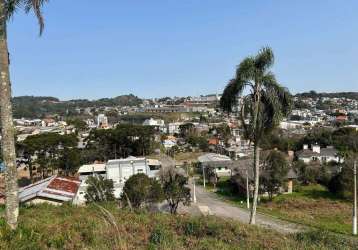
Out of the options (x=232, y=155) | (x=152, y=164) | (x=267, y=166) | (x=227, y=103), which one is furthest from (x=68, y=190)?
(x=232, y=155)

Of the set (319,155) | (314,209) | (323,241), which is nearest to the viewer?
(323,241)

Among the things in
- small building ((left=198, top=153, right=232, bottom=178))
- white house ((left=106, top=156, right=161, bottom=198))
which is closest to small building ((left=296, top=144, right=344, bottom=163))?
small building ((left=198, top=153, right=232, bottom=178))

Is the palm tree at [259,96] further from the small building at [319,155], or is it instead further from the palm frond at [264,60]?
the small building at [319,155]

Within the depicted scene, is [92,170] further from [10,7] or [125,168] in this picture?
[10,7]

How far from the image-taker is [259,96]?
12.5 metres

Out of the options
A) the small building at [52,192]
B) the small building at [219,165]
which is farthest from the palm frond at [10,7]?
the small building at [219,165]

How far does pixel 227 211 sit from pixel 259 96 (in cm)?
1479

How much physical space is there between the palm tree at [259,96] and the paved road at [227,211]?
6476 mm

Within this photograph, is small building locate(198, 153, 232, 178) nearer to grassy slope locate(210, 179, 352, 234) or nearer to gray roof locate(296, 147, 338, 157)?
grassy slope locate(210, 179, 352, 234)

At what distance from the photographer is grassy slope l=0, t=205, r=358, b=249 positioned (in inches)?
224

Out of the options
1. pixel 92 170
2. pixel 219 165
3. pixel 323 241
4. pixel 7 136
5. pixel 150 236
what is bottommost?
pixel 219 165

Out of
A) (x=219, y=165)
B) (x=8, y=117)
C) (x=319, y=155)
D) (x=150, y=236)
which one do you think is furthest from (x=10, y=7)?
(x=319, y=155)

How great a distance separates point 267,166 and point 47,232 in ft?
88.0

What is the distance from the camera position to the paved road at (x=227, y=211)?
19.4 m
